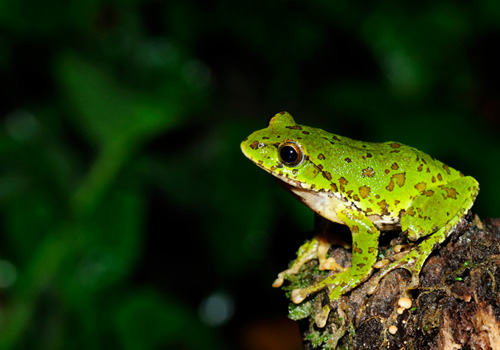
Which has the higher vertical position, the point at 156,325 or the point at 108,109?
the point at 108,109

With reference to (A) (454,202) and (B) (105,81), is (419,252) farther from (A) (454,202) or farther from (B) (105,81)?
(B) (105,81)

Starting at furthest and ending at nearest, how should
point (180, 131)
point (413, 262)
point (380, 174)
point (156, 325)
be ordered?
point (180, 131), point (156, 325), point (380, 174), point (413, 262)

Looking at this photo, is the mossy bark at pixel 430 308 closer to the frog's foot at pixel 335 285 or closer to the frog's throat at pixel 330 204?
the frog's foot at pixel 335 285

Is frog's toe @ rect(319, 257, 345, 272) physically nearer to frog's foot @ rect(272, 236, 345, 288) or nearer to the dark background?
frog's foot @ rect(272, 236, 345, 288)

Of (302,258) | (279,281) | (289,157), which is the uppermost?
(289,157)

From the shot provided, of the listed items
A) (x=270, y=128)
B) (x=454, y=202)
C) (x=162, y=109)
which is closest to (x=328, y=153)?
(x=270, y=128)

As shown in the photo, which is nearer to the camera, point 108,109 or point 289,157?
point 289,157

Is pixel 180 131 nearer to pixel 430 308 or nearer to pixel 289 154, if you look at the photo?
pixel 289 154

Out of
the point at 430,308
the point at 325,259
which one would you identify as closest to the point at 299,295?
the point at 325,259
